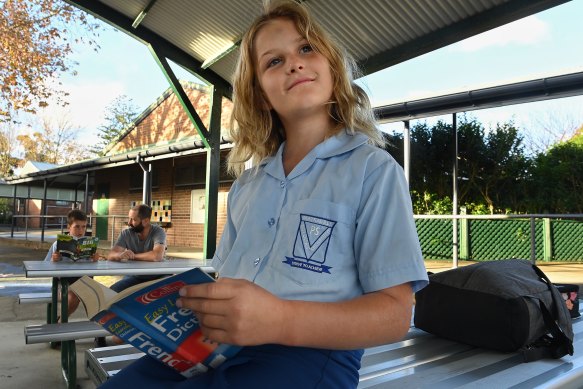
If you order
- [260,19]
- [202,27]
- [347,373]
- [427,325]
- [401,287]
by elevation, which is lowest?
[427,325]

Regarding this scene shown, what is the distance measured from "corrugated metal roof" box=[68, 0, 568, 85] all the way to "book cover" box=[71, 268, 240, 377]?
8.33 feet

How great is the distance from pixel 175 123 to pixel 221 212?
18.7 ft

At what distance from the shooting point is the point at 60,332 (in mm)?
2572

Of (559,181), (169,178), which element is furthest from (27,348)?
(169,178)

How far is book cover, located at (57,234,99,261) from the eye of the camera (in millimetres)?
3967

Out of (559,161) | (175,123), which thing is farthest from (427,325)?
(175,123)

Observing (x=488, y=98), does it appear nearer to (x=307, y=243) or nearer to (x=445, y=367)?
(x=445, y=367)

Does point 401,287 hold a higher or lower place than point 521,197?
lower

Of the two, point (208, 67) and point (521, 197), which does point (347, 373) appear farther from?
point (521, 197)

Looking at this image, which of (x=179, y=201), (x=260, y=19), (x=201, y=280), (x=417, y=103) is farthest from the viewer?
(x=179, y=201)

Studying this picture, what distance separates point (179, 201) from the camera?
47.8ft

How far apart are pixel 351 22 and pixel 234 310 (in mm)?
4371

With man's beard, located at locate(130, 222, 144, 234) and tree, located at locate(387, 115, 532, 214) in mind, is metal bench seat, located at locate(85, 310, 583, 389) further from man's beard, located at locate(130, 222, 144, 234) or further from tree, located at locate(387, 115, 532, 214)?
tree, located at locate(387, 115, 532, 214)

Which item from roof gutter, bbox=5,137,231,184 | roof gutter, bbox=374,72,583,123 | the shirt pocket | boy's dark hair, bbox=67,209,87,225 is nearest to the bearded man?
boy's dark hair, bbox=67,209,87,225
